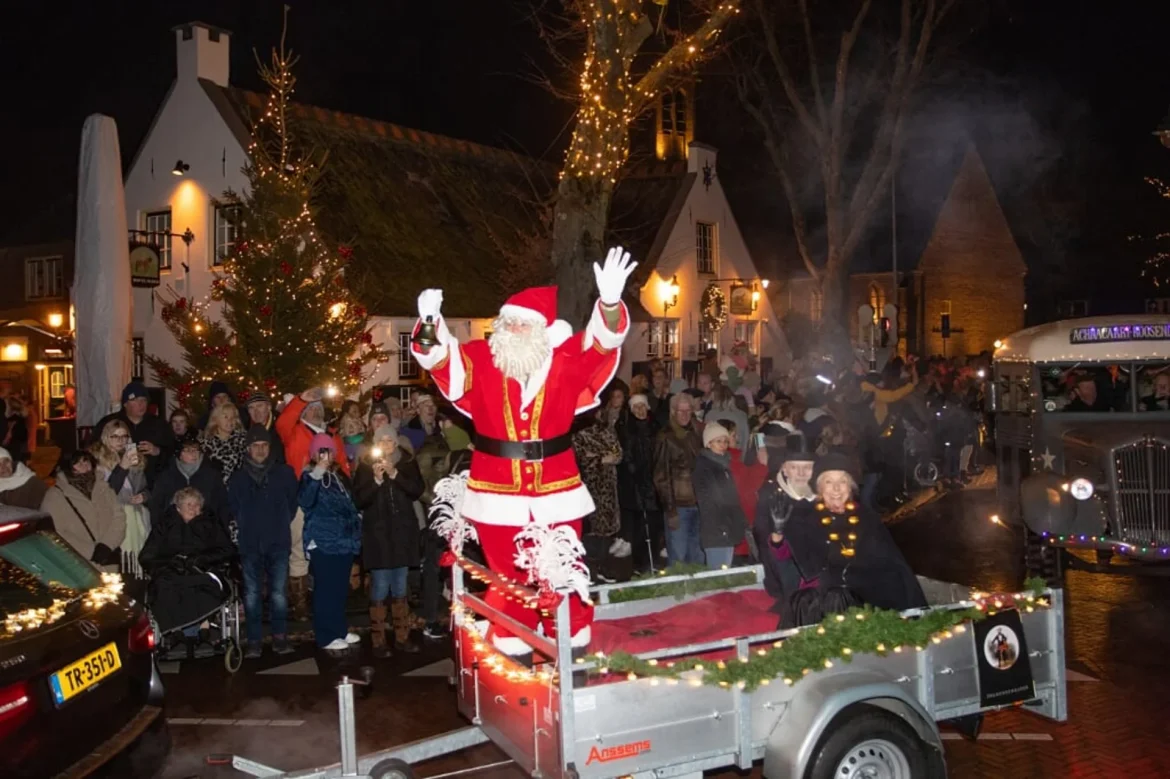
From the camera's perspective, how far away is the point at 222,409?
9797mm

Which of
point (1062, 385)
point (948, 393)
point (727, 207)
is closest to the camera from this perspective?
point (1062, 385)

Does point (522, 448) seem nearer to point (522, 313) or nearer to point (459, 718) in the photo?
point (522, 313)

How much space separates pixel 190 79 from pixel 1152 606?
69.2 feet

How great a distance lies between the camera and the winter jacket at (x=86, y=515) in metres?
7.90

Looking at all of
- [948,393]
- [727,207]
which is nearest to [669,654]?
[948,393]

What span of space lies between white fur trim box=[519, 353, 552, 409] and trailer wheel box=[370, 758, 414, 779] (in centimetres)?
211

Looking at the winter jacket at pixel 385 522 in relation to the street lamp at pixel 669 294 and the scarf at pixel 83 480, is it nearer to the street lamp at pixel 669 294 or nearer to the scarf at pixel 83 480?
the scarf at pixel 83 480

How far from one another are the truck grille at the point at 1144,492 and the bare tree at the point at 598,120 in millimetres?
5875

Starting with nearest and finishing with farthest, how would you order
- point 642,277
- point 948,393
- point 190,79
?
point 948,393 → point 190,79 → point 642,277

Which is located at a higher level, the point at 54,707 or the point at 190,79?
the point at 190,79

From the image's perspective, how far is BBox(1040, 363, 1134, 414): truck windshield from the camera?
1036 cm

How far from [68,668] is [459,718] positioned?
10.4 ft

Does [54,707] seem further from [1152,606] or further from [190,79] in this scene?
[190,79]

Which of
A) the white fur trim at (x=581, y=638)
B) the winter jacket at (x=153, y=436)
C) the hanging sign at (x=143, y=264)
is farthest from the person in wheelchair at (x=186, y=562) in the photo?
the hanging sign at (x=143, y=264)
